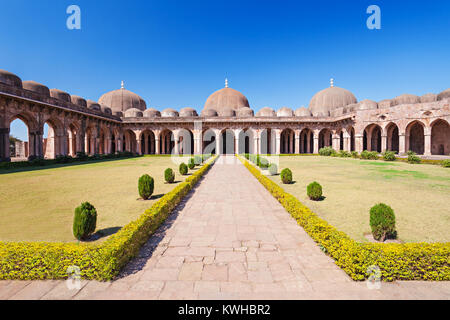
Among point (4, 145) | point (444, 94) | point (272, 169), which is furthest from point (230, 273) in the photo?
point (444, 94)

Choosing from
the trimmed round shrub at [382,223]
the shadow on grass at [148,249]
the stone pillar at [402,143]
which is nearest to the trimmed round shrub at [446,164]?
the stone pillar at [402,143]

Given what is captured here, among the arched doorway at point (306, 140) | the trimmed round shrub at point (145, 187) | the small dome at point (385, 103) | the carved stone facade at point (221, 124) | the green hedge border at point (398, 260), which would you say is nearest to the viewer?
the green hedge border at point (398, 260)

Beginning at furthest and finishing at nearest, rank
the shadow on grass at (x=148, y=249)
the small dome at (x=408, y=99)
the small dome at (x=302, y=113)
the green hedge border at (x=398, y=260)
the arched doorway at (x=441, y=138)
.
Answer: the small dome at (x=302, y=113), the small dome at (x=408, y=99), the arched doorway at (x=441, y=138), the shadow on grass at (x=148, y=249), the green hedge border at (x=398, y=260)

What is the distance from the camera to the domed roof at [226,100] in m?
42.4

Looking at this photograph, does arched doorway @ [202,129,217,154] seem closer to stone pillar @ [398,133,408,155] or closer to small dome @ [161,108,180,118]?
small dome @ [161,108,180,118]

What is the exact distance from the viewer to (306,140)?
129 ft

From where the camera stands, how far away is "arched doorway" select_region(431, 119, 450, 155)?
25.7m

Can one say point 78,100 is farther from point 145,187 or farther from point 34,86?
point 145,187

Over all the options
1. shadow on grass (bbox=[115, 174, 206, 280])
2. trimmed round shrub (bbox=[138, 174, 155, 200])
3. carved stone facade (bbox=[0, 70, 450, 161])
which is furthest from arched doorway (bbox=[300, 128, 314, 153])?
shadow on grass (bbox=[115, 174, 206, 280])

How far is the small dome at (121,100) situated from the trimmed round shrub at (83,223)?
39.6 meters

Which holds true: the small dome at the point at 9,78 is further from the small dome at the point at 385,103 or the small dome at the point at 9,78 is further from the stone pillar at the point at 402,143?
the small dome at the point at 385,103

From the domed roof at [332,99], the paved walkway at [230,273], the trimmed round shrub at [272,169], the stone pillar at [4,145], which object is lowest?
the paved walkway at [230,273]

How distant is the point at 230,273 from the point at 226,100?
137 feet
